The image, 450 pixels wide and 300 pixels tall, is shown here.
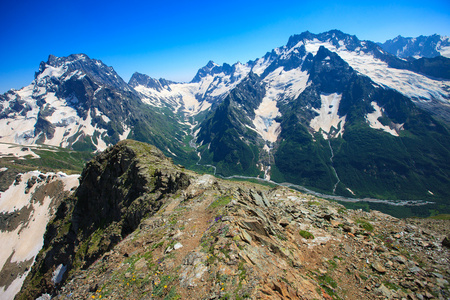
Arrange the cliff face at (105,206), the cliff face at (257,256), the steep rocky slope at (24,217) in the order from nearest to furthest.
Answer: the cliff face at (257,256) < the cliff face at (105,206) < the steep rocky slope at (24,217)

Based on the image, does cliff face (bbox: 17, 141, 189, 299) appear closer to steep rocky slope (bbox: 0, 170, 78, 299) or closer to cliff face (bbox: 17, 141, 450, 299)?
cliff face (bbox: 17, 141, 450, 299)

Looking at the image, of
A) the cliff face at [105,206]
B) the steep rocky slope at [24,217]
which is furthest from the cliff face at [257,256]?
the steep rocky slope at [24,217]

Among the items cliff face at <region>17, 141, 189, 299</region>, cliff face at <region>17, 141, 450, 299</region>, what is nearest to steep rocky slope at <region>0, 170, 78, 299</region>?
cliff face at <region>17, 141, 189, 299</region>

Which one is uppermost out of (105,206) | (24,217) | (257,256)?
(257,256)

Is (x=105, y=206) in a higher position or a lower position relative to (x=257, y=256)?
lower

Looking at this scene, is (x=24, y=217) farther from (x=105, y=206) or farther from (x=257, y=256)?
(x=257, y=256)

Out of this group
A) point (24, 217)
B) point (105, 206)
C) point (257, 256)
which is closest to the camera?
point (257, 256)

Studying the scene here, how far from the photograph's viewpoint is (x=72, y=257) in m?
55.9

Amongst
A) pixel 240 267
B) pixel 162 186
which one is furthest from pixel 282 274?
pixel 162 186

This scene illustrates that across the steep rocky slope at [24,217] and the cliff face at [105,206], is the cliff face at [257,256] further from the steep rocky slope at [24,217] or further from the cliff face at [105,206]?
the steep rocky slope at [24,217]

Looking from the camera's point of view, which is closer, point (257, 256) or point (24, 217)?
point (257, 256)

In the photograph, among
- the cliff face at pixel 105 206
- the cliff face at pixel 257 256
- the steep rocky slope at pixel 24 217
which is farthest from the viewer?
the steep rocky slope at pixel 24 217

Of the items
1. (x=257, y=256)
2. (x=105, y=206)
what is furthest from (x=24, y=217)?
(x=257, y=256)

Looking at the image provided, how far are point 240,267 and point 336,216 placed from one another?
22500mm
